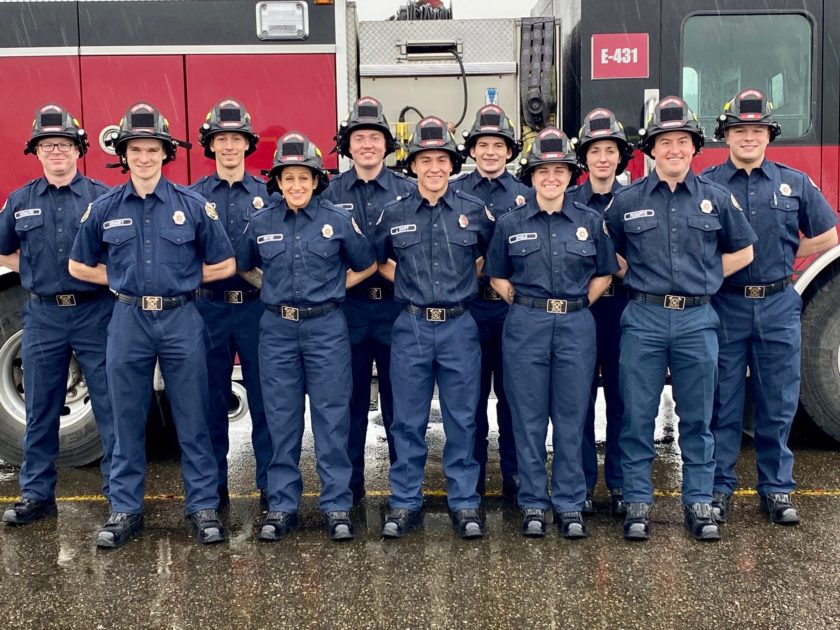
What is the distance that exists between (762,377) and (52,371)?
348 centimetres

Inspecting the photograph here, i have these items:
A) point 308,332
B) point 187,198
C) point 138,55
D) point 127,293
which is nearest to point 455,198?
point 308,332

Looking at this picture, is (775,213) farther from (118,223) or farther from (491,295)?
(118,223)

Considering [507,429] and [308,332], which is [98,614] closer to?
[308,332]

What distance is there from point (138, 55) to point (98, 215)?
4.85 ft

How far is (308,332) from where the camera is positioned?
14.5ft

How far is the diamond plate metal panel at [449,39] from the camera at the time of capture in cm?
555

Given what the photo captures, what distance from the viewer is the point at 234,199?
491 centimetres

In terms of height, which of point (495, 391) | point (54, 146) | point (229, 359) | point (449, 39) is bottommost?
point (495, 391)

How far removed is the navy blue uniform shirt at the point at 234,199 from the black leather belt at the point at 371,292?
65 centimetres

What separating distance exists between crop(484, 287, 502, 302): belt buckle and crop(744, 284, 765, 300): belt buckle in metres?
1.19

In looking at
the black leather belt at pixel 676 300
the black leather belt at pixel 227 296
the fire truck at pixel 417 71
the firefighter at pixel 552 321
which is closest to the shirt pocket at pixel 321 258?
the black leather belt at pixel 227 296

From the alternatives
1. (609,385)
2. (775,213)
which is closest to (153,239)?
(609,385)

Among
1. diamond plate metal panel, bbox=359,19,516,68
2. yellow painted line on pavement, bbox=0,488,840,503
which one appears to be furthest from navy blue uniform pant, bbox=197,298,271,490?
diamond plate metal panel, bbox=359,19,516,68

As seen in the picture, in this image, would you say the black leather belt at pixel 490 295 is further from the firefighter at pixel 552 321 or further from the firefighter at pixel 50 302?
the firefighter at pixel 50 302
